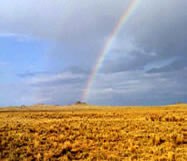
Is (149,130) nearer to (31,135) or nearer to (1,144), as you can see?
(31,135)

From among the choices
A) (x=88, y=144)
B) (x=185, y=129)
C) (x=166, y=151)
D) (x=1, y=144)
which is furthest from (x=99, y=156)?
(x=185, y=129)

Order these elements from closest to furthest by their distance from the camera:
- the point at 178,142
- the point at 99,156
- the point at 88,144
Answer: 1. the point at 99,156
2. the point at 88,144
3. the point at 178,142

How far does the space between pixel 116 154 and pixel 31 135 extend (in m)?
8.00

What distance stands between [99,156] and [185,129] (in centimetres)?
1301

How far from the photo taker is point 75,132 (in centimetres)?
3067

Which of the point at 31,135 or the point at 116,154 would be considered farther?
the point at 31,135

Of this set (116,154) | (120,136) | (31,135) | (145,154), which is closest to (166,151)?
(145,154)

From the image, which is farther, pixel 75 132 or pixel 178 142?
pixel 75 132

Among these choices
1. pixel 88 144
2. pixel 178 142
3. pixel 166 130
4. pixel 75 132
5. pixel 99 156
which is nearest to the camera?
pixel 99 156

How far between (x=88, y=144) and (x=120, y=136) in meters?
4.32

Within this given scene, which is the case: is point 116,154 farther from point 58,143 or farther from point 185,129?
point 185,129

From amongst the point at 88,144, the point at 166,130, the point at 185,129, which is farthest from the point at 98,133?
the point at 185,129

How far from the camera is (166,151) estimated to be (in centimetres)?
2481

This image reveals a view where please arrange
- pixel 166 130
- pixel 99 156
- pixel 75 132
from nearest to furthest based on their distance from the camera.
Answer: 1. pixel 99 156
2. pixel 75 132
3. pixel 166 130
